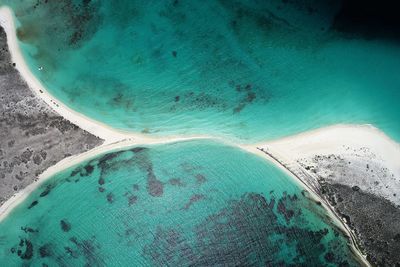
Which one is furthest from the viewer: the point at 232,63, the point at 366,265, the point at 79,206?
the point at 232,63

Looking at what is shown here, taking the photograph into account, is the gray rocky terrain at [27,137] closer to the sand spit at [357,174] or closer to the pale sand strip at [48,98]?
the pale sand strip at [48,98]

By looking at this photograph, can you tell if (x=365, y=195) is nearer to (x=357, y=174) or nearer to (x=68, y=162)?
(x=357, y=174)

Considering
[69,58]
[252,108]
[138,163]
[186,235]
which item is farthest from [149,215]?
[69,58]

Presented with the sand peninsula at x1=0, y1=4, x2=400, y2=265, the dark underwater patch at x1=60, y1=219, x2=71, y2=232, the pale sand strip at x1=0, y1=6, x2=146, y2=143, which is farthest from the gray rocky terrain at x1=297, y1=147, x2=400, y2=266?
the dark underwater patch at x1=60, y1=219, x2=71, y2=232

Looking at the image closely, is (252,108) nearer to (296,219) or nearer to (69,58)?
(296,219)

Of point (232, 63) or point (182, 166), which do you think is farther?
point (232, 63)

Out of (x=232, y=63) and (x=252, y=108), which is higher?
(x=232, y=63)

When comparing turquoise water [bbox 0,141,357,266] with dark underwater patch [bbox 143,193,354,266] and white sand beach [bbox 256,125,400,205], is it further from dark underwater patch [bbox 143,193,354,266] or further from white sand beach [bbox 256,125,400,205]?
white sand beach [bbox 256,125,400,205]
